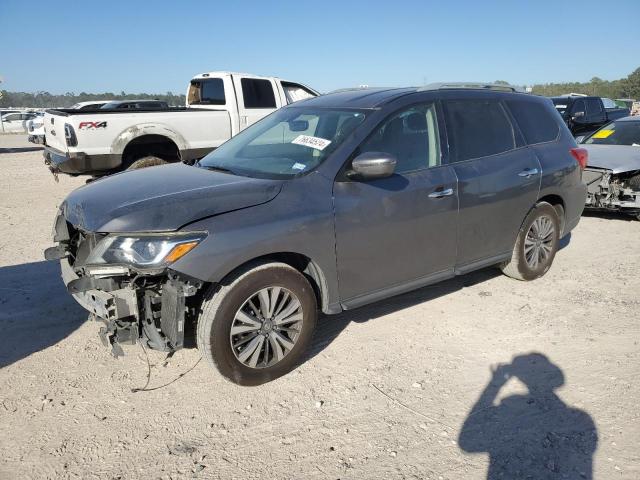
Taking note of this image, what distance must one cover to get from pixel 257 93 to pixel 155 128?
246 centimetres

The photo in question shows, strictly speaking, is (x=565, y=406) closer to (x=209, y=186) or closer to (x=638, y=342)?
(x=638, y=342)

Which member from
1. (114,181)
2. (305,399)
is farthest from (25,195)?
(305,399)

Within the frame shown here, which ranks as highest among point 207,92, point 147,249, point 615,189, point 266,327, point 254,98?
point 207,92

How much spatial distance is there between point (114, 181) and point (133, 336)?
125 cm

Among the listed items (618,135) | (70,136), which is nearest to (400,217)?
(70,136)

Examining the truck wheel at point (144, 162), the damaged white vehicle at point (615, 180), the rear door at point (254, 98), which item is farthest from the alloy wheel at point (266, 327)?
the rear door at point (254, 98)

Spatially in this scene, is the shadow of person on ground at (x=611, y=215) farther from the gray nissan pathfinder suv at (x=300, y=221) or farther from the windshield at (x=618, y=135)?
the gray nissan pathfinder suv at (x=300, y=221)

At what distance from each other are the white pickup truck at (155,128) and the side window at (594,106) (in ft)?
29.8

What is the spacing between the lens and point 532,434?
2922 mm

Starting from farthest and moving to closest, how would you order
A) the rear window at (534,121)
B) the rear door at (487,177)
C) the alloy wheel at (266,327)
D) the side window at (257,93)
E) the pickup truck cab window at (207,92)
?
the pickup truck cab window at (207,92), the side window at (257,93), the rear window at (534,121), the rear door at (487,177), the alloy wheel at (266,327)

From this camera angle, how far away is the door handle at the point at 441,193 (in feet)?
12.9

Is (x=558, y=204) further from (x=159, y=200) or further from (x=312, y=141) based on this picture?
(x=159, y=200)

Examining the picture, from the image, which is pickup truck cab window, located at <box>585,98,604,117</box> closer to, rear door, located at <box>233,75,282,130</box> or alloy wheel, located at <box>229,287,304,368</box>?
rear door, located at <box>233,75,282,130</box>

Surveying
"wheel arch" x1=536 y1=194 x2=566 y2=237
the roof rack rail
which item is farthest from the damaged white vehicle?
the roof rack rail
